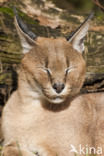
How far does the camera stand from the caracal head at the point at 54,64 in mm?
5184

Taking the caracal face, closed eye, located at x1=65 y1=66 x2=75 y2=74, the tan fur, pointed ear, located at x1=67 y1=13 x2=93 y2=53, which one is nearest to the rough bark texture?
the tan fur

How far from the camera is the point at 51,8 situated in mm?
8555

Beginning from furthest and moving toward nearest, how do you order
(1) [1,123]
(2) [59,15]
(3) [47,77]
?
1. (2) [59,15]
2. (1) [1,123]
3. (3) [47,77]

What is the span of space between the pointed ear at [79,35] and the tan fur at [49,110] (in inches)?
3.8

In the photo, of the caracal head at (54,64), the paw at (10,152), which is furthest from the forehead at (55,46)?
the paw at (10,152)

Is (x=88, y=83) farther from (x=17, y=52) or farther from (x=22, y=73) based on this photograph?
(x=22, y=73)

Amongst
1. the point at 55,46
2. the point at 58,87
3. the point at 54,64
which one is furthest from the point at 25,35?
the point at 58,87

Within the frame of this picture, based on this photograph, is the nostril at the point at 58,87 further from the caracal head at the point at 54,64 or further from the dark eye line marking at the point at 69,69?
→ the dark eye line marking at the point at 69,69

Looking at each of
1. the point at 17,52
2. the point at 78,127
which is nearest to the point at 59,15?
the point at 17,52

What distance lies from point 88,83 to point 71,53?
70.5 inches

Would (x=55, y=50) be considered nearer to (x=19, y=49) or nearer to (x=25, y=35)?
(x=25, y=35)

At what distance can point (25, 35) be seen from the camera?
549cm

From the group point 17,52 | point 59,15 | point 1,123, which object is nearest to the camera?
point 1,123

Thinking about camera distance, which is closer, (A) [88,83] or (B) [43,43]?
(B) [43,43]
